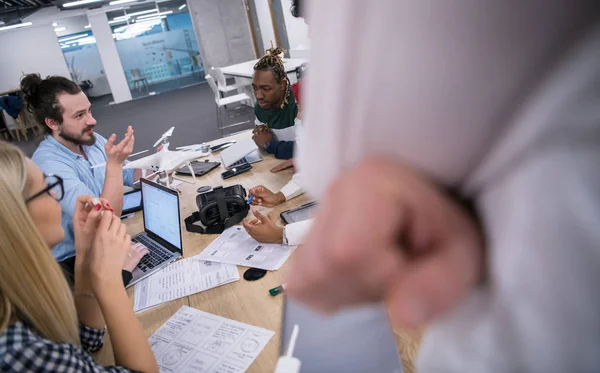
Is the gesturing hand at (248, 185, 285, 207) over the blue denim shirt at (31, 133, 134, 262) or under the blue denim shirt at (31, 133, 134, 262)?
under

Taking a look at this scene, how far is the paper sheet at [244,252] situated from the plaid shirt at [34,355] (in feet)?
1.73

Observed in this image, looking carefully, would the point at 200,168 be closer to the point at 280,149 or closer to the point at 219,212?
the point at 280,149

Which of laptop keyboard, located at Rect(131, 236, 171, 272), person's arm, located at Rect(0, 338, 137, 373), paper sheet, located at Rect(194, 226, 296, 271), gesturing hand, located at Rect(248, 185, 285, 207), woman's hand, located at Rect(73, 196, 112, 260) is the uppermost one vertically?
woman's hand, located at Rect(73, 196, 112, 260)

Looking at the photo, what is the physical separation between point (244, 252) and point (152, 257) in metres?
0.39

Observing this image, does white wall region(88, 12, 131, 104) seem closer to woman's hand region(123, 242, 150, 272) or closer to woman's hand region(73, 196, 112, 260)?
woman's hand region(123, 242, 150, 272)

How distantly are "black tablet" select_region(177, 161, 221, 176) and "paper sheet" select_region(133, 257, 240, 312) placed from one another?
37.0 inches

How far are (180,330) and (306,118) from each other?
1053 mm

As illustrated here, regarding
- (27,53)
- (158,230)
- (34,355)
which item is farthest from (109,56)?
(34,355)

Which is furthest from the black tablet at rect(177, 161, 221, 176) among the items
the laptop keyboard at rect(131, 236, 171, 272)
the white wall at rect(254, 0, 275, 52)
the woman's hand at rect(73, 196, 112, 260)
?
the white wall at rect(254, 0, 275, 52)

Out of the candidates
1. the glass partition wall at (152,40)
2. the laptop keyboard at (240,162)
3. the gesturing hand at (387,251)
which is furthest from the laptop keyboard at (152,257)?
the glass partition wall at (152,40)

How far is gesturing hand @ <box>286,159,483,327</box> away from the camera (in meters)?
0.13

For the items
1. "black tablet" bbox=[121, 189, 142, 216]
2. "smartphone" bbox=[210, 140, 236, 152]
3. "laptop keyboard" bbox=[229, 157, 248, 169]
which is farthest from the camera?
"smartphone" bbox=[210, 140, 236, 152]

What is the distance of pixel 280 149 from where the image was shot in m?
2.23

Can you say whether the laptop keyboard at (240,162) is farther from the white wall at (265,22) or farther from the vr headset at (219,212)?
the white wall at (265,22)
